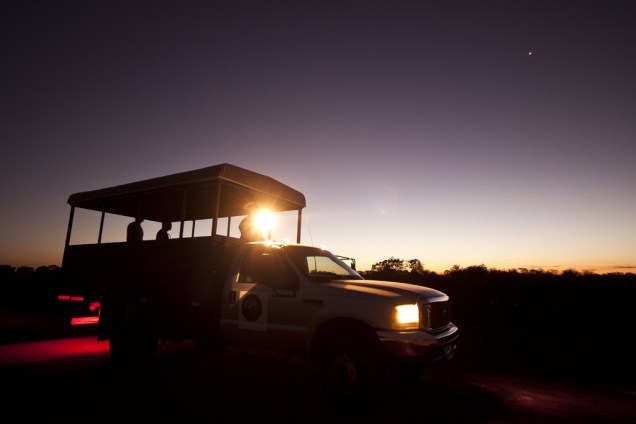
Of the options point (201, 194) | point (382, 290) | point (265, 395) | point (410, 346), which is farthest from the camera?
point (201, 194)

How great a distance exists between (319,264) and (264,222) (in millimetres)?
2226

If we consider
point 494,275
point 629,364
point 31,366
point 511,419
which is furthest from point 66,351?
point 494,275

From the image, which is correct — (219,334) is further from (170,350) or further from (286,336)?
(170,350)

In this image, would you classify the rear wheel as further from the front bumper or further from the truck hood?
the front bumper

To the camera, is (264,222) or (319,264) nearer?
(319,264)

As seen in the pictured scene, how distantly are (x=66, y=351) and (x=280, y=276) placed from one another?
615 centimetres

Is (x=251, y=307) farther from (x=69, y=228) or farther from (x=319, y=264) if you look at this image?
(x=69, y=228)

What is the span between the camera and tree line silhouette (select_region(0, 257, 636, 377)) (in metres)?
8.23

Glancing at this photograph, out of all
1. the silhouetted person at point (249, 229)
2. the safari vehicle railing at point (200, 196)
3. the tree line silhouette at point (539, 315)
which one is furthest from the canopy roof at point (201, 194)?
the tree line silhouette at point (539, 315)

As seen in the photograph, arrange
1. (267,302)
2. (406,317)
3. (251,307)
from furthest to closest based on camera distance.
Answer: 1. (251,307)
2. (267,302)
3. (406,317)

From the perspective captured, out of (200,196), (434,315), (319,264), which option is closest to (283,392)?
(319,264)

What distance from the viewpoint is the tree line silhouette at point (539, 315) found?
27.0ft

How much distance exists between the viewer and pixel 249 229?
7176mm

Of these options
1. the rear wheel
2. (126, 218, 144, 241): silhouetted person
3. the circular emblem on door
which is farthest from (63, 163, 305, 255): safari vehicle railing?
the rear wheel
